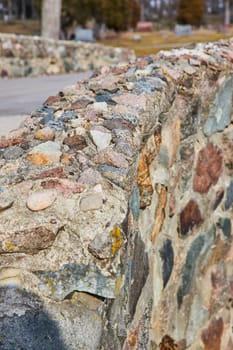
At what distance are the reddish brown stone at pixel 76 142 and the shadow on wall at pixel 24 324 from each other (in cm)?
75

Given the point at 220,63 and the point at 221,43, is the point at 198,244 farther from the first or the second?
the point at 221,43

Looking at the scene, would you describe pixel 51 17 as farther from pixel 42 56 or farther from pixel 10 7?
pixel 10 7

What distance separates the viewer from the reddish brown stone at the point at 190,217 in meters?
3.32

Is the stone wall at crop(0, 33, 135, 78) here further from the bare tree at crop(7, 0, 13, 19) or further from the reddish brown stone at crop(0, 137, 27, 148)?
the bare tree at crop(7, 0, 13, 19)

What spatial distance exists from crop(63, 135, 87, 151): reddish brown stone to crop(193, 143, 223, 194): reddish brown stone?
139cm

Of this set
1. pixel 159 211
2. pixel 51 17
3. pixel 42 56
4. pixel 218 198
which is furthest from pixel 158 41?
pixel 159 211

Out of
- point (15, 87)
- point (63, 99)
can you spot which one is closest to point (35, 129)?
point (63, 99)

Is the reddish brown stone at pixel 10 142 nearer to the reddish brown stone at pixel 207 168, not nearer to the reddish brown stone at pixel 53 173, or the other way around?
the reddish brown stone at pixel 53 173

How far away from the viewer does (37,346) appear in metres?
1.46

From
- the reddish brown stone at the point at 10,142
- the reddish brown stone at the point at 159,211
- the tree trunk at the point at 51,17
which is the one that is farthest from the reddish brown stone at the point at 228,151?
the tree trunk at the point at 51,17

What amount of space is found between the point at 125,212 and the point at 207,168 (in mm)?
1848

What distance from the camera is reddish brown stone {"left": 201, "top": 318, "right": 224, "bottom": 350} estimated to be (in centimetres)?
357

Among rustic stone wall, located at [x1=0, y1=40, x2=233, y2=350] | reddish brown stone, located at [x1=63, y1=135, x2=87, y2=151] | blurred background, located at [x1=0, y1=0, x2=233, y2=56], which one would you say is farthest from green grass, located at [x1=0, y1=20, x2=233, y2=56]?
reddish brown stone, located at [x1=63, y1=135, x2=87, y2=151]

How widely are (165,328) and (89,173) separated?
5.15 feet
